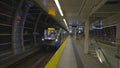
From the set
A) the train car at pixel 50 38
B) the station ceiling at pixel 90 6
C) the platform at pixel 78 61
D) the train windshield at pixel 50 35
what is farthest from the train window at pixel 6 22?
the train windshield at pixel 50 35

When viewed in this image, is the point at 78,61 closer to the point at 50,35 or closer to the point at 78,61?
the point at 78,61

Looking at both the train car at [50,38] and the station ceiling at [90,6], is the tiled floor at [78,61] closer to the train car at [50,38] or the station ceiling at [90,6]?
the station ceiling at [90,6]

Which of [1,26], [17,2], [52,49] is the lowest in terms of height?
[52,49]

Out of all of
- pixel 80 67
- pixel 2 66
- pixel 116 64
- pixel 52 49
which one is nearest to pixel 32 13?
pixel 52 49

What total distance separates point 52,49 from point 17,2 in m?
8.71

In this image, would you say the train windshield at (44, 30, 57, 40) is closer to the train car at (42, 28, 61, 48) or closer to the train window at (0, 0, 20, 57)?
the train car at (42, 28, 61, 48)

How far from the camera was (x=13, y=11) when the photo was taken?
14.0 meters

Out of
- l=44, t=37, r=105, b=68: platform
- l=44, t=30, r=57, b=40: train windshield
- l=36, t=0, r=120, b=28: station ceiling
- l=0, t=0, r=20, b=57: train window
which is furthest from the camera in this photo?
l=44, t=30, r=57, b=40: train windshield

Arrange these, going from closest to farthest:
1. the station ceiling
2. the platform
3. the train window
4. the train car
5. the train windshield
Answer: the platform, the station ceiling, the train window, the train car, the train windshield

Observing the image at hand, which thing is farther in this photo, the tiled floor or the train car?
the train car

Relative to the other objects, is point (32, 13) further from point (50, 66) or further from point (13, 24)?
point (50, 66)

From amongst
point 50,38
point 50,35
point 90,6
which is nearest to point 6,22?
point 90,6

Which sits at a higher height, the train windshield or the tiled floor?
the train windshield

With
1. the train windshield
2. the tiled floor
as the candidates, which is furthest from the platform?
the train windshield
